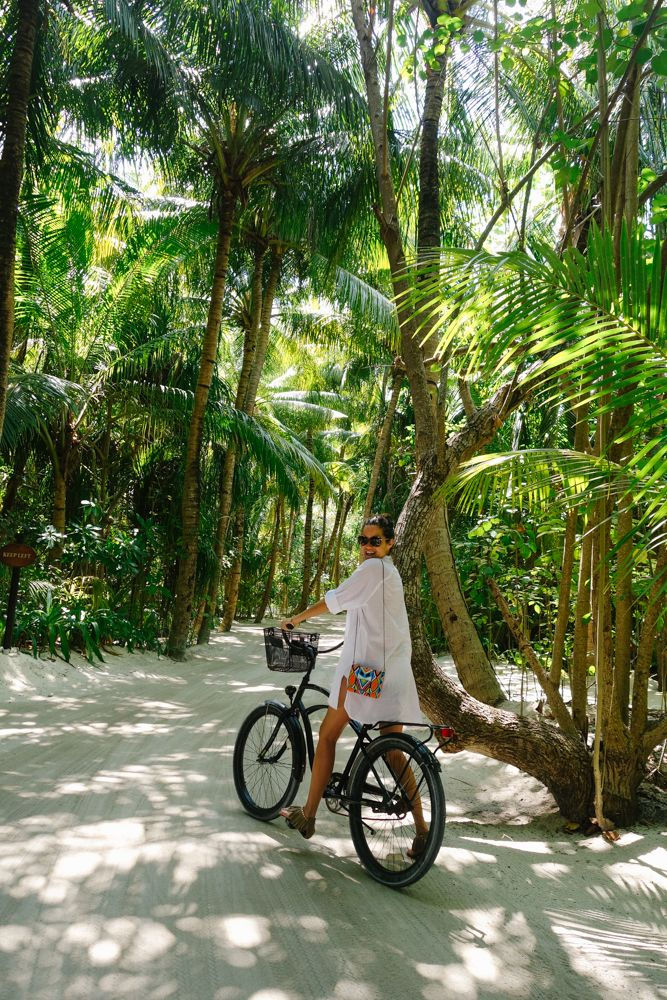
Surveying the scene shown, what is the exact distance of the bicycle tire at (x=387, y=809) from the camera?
3.43 m

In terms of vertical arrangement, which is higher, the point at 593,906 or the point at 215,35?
the point at 215,35

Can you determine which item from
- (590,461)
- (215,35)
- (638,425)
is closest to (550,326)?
(638,425)

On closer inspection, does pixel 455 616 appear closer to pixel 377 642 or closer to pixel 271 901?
pixel 377 642

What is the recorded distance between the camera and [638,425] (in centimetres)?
301

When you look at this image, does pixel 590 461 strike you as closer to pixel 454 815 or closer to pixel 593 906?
pixel 593 906

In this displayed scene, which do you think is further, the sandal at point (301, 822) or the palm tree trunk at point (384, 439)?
the palm tree trunk at point (384, 439)

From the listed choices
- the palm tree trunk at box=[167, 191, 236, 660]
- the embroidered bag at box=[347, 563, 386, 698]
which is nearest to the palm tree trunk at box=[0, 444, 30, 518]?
the palm tree trunk at box=[167, 191, 236, 660]

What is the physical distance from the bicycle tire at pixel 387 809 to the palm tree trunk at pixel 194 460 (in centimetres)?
871

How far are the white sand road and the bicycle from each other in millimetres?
145

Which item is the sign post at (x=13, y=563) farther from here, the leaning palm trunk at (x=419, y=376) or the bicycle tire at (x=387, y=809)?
the bicycle tire at (x=387, y=809)

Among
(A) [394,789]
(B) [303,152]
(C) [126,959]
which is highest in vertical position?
(B) [303,152]

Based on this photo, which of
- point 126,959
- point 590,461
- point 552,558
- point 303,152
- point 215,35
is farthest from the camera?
point 303,152

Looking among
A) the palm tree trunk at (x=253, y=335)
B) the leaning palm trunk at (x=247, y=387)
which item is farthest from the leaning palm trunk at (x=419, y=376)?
the palm tree trunk at (x=253, y=335)

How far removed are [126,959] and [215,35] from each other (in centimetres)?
1085
